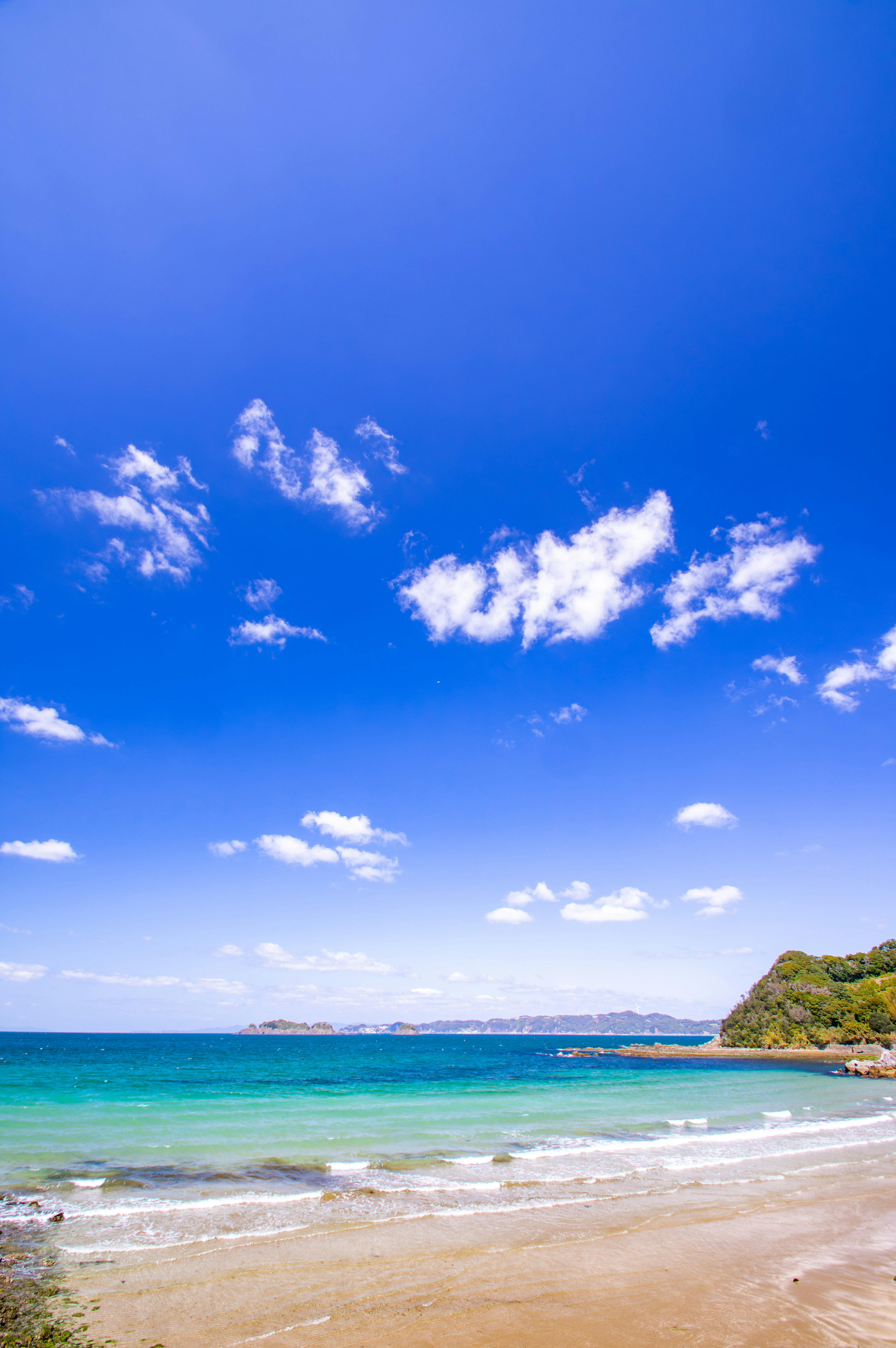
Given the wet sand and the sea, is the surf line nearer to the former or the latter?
the wet sand

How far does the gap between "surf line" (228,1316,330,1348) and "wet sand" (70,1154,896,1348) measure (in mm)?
25

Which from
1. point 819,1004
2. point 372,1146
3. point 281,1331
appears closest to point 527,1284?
point 281,1331

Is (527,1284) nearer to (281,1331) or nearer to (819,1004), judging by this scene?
(281,1331)

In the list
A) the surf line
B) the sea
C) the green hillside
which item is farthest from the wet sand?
the green hillside

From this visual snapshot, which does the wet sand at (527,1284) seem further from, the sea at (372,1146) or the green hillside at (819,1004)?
the green hillside at (819,1004)

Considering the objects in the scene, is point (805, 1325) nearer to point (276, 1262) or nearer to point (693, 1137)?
point (276, 1262)

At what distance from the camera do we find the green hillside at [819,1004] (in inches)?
2844

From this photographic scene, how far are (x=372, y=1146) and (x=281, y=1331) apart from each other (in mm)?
14473

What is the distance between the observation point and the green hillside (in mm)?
72250

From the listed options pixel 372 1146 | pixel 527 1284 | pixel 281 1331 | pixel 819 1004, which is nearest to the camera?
pixel 281 1331

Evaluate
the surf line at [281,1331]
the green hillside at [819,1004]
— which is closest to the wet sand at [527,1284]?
the surf line at [281,1331]

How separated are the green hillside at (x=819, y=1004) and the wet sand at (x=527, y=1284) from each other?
Result: 79.1 metres

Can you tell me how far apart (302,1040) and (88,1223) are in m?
202

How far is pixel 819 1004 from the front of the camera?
80875mm
